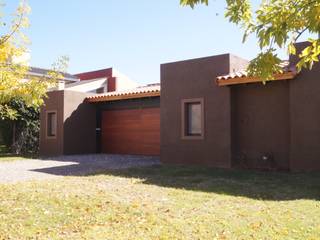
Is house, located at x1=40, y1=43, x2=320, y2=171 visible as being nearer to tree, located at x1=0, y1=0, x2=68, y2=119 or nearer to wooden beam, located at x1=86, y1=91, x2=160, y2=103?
wooden beam, located at x1=86, y1=91, x2=160, y2=103

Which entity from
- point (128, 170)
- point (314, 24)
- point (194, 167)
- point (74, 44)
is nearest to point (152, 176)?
point (128, 170)

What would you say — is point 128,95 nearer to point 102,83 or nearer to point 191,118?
point 191,118

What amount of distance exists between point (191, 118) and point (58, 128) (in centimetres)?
786

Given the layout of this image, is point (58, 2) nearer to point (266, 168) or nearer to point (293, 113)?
point (293, 113)

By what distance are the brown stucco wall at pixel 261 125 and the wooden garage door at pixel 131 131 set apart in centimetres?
508

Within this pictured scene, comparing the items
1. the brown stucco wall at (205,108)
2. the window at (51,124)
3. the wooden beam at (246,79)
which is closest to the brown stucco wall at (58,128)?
the window at (51,124)

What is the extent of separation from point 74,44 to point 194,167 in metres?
6.48

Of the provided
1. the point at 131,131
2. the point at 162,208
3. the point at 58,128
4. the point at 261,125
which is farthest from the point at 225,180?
the point at 58,128

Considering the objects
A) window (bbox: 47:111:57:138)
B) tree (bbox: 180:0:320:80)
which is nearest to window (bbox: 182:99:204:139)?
window (bbox: 47:111:57:138)

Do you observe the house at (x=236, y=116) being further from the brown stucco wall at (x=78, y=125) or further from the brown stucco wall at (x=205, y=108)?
the brown stucco wall at (x=78, y=125)

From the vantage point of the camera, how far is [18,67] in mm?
7996

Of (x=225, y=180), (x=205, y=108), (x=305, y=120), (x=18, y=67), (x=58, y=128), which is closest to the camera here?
(x=18, y=67)

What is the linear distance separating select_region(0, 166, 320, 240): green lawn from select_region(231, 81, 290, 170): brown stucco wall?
2.16m

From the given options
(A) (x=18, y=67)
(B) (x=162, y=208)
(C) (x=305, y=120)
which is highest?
(A) (x=18, y=67)
